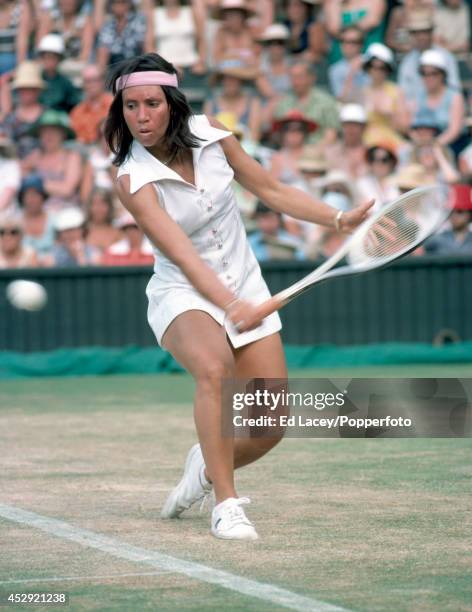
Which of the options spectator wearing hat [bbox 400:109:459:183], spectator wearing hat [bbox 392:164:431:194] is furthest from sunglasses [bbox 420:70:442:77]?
spectator wearing hat [bbox 392:164:431:194]

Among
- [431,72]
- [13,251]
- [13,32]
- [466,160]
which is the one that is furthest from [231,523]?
[13,32]

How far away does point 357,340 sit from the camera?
12422 mm

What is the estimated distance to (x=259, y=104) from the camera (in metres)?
14.0

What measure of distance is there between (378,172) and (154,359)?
8.79 ft

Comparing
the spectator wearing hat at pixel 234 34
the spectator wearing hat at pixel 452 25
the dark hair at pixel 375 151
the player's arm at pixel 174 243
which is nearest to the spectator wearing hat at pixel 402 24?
the spectator wearing hat at pixel 452 25

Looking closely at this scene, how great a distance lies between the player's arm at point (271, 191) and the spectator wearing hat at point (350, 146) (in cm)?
756

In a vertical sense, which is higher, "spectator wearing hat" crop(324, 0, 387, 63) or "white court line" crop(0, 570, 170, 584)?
"spectator wearing hat" crop(324, 0, 387, 63)

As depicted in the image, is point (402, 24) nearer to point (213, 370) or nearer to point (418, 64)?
point (418, 64)

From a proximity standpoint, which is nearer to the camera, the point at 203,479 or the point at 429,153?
the point at 203,479

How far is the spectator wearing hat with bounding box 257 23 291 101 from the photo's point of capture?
46.7 feet

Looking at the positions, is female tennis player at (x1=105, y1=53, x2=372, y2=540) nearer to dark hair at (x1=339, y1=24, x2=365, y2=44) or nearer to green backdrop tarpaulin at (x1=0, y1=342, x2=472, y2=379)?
green backdrop tarpaulin at (x1=0, y1=342, x2=472, y2=379)

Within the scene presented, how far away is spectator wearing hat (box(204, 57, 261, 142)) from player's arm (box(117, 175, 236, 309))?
339 inches

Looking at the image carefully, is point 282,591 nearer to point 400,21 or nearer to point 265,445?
point 265,445

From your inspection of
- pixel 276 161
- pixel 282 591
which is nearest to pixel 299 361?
pixel 276 161
